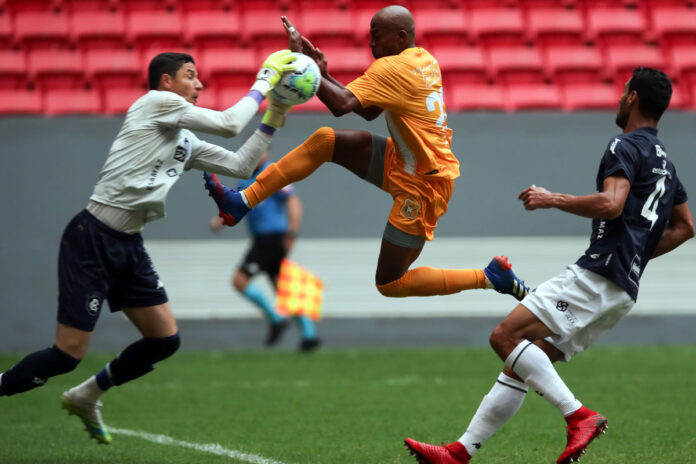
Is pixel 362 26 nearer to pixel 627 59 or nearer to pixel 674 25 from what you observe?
pixel 627 59

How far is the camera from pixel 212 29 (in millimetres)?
13797

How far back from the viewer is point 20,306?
38.2 feet

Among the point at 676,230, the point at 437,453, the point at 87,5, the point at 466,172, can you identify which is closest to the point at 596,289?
the point at 676,230

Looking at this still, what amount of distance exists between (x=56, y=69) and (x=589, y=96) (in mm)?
7190

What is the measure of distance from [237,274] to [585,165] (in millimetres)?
4536

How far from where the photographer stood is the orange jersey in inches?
216

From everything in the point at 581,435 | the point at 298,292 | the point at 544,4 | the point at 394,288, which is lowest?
the point at 298,292

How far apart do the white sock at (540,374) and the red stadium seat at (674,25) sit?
10.2 meters

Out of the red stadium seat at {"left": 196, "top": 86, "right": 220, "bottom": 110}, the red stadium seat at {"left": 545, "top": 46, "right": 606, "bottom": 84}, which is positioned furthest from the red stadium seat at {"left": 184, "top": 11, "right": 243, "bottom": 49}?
the red stadium seat at {"left": 545, "top": 46, "right": 606, "bottom": 84}

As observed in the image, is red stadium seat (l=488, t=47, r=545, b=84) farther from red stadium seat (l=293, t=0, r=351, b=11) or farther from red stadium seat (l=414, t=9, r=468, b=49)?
red stadium seat (l=293, t=0, r=351, b=11)

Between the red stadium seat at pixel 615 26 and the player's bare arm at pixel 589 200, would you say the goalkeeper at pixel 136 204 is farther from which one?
the red stadium seat at pixel 615 26

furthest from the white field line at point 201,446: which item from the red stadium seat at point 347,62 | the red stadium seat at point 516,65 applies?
the red stadium seat at point 516,65

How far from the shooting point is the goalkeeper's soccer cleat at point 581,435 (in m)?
4.72

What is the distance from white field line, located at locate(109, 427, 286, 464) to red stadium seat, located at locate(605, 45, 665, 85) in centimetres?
913
